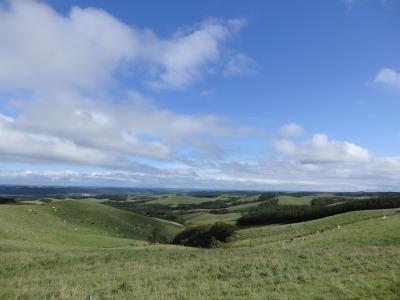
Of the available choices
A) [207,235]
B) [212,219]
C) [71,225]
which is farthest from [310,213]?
[71,225]

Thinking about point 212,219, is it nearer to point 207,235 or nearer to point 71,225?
point 207,235

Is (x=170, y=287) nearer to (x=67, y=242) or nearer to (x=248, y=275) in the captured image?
(x=248, y=275)

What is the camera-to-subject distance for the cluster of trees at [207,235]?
80688 millimetres

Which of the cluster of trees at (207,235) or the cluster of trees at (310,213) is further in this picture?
the cluster of trees at (310,213)

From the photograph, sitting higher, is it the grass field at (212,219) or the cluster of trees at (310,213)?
the cluster of trees at (310,213)

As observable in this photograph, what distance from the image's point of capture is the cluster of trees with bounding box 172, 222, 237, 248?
80688 mm

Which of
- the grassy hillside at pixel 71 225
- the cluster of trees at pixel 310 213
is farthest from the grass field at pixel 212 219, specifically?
the grassy hillside at pixel 71 225

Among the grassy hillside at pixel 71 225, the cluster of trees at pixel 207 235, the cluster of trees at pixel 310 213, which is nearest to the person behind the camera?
the grassy hillside at pixel 71 225

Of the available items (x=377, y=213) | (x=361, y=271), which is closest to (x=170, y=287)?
(x=361, y=271)

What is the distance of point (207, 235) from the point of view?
86750 millimetres

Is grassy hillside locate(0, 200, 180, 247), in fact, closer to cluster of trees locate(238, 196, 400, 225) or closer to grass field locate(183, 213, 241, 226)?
grass field locate(183, 213, 241, 226)

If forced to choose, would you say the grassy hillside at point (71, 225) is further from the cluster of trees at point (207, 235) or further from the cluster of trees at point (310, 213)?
the cluster of trees at point (310, 213)

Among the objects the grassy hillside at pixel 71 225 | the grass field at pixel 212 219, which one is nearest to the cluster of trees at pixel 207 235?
the grassy hillside at pixel 71 225

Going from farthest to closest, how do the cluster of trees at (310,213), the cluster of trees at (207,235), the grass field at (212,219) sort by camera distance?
the grass field at (212,219) → the cluster of trees at (310,213) → the cluster of trees at (207,235)
